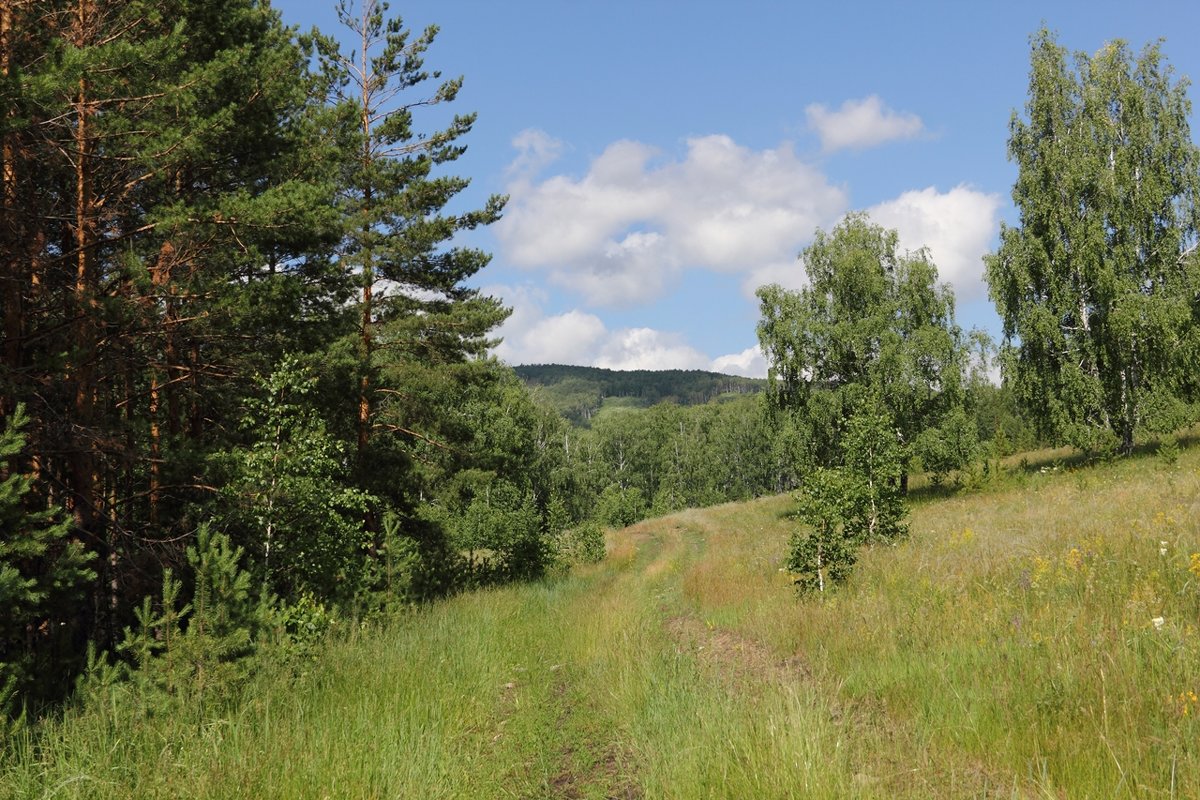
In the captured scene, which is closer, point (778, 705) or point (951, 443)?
point (778, 705)

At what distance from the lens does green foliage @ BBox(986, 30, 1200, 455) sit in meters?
21.0

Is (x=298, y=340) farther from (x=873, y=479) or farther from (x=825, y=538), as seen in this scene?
(x=873, y=479)

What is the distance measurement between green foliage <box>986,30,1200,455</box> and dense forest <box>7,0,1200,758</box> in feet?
0.37

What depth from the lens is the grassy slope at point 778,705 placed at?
3.35m

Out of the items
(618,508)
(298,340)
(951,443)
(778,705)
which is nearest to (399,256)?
(298,340)

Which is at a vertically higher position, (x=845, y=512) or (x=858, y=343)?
(x=858, y=343)

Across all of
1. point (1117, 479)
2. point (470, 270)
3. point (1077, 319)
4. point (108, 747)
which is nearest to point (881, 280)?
point (1077, 319)

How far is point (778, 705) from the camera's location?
3.96m

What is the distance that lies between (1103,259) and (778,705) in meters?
26.0

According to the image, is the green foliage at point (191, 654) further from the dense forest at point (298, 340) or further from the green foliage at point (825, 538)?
the green foliage at point (825, 538)

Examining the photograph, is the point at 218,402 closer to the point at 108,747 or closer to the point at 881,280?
the point at 108,747

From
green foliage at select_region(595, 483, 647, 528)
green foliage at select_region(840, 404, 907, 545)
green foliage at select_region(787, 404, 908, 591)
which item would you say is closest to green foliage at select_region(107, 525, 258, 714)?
green foliage at select_region(787, 404, 908, 591)

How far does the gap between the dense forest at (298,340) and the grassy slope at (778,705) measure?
108cm

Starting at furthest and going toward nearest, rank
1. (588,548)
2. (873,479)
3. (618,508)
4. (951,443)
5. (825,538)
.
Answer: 1. (618,508)
2. (588,548)
3. (951,443)
4. (873,479)
5. (825,538)
